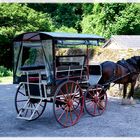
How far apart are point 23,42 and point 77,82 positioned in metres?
1.72

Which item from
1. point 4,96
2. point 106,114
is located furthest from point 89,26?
point 106,114

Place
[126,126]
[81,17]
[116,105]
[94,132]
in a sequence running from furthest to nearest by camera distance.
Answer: [81,17] < [116,105] < [126,126] < [94,132]

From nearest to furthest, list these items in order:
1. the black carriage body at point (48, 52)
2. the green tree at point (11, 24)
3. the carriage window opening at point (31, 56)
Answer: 1. the black carriage body at point (48, 52)
2. the carriage window opening at point (31, 56)
3. the green tree at point (11, 24)

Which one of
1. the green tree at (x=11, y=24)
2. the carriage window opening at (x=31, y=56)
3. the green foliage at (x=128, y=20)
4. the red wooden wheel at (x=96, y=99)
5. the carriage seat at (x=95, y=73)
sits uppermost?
the green foliage at (x=128, y=20)

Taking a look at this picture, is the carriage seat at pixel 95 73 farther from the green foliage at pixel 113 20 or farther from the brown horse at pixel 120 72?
the green foliage at pixel 113 20

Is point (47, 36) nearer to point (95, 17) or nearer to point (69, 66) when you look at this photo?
point (69, 66)

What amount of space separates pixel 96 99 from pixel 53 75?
1.89 meters

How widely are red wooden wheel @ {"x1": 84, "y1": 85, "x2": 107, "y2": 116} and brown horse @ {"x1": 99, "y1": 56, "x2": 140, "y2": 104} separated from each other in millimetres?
415

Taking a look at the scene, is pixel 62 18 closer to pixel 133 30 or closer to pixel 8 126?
pixel 133 30

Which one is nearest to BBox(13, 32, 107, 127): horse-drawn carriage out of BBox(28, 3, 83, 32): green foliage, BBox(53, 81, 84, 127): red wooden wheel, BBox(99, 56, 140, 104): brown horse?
BBox(53, 81, 84, 127): red wooden wheel

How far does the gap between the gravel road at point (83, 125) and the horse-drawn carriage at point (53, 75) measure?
24 centimetres

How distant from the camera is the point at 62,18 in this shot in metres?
39.5

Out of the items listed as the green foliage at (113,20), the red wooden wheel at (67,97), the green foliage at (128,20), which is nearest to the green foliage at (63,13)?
the green foliage at (113,20)

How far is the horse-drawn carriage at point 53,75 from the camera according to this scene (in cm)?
829
